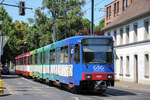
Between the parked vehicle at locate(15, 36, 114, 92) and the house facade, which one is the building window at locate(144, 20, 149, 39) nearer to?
the house facade

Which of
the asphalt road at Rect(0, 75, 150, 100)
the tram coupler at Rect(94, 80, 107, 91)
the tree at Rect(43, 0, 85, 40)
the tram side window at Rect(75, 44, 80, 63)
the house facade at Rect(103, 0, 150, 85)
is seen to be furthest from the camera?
the tree at Rect(43, 0, 85, 40)

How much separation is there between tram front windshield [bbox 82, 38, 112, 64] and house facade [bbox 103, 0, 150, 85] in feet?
52.0

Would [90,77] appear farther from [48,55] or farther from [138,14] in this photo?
[138,14]

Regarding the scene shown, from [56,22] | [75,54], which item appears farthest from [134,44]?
[56,22]

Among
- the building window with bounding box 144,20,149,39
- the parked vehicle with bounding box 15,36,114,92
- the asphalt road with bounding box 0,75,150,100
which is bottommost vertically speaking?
the asphalt road with bounding box 0,75,150,100

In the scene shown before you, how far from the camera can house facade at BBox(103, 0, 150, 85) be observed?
34.4 meters

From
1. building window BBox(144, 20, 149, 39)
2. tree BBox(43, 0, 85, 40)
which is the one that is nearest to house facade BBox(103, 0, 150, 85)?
building window BBox(144, 20, 149, 39)

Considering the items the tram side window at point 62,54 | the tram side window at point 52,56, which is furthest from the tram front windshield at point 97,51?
the tram side window at point 52,56

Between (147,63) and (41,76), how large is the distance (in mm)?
11266

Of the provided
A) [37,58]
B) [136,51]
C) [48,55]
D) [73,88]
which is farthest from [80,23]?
[73,88]

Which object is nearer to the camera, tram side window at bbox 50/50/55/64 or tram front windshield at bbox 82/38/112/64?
tram front windshield at bbox 82/38/112/64

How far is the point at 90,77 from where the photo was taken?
17.9 meters

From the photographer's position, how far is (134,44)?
37.5 metres

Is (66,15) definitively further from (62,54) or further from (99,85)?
(99,85)
